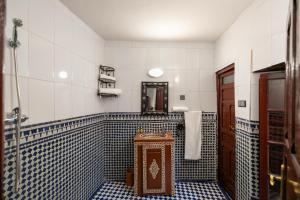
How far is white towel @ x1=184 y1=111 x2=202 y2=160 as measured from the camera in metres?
3.12

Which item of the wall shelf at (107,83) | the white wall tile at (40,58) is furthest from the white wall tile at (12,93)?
the wall shelf at (107,83)

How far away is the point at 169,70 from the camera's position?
322 cm

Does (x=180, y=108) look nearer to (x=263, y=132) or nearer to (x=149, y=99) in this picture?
(x=149, y=99)

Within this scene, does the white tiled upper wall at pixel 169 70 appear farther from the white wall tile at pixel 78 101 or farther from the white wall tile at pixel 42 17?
the white wall tile at pixel 42 17

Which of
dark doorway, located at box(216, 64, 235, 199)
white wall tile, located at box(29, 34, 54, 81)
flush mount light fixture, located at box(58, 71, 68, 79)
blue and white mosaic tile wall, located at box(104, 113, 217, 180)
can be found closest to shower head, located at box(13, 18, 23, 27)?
white wall tile, located at box(29, 34, 54, 81)

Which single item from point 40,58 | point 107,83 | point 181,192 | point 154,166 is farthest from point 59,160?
point 181,192

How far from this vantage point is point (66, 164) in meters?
2.03

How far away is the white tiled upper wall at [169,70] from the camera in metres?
3.19

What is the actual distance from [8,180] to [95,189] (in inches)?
66.6

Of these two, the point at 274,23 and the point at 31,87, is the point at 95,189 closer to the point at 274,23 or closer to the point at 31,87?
the point at 31,87

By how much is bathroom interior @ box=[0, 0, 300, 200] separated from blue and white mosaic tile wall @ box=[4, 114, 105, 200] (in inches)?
0.5

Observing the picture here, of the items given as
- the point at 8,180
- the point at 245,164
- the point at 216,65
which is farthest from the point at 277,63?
the point at 8,180

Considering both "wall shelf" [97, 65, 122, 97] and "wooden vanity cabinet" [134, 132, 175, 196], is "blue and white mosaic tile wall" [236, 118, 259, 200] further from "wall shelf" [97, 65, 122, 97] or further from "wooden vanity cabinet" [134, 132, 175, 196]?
"wall shelf" [97, 65, 122, 97]

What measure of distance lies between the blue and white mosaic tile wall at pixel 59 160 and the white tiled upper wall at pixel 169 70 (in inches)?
24.2
